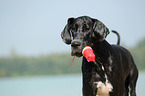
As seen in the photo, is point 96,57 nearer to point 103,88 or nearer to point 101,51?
point 101,51

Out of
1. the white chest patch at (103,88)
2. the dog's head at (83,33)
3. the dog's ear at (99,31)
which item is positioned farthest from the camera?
the white chest patch at (103,88)

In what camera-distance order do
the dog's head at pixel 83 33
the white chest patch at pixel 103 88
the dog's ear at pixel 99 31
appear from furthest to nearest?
the white chest patch at pixel 103 88 → the dog's ear at pixel 99 31 → the dog's head at pixel 83 33

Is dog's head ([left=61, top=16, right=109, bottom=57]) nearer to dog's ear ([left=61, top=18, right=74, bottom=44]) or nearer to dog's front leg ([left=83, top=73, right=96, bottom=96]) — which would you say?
dog's ear ([left=61, top=18, right=74, bottom=44])

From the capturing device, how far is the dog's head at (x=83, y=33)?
3.89m

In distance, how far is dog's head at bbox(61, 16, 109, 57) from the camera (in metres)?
3.89

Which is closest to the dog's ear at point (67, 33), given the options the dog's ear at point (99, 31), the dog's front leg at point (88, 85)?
the dog's ear at point (99, 31)

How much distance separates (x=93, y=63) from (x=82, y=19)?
2.48 ft

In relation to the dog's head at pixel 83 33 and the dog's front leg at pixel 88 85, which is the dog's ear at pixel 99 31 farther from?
the dog's front leg at pixel 88 85

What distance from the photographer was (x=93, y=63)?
4.41 metres

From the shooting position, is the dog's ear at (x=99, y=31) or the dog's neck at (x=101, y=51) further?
the dog's neck at (x=101, y=51)

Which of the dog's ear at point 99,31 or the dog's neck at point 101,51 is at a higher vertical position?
the dog's ear at point 99,31

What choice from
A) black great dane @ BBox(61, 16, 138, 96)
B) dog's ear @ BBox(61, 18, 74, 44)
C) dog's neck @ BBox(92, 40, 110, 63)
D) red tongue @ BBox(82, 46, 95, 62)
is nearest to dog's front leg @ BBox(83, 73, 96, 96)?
black great dane @ BBox(61, 16, 138, 96)

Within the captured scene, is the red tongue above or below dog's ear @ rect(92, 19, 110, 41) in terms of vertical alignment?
below

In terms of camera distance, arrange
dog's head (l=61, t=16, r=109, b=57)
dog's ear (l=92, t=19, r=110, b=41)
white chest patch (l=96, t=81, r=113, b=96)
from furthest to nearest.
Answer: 1. white chest patch (l=96, t=81, r=113, b=96)
2. dog's ear (l=92, t=19, r=110, b=41)
3. dog's head (l=61, t=16, r=109, b=57)
